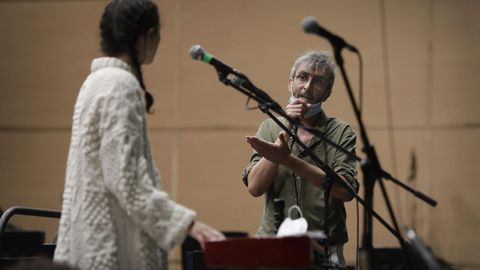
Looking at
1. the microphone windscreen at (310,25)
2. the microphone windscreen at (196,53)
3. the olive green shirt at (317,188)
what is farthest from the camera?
the olive green shirt at (317,188)

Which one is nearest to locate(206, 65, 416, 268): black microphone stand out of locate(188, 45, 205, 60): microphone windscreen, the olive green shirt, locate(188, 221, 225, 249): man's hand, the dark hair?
locate(188, 45, 205, 60): microphone windscreen

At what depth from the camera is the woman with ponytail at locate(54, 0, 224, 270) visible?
2.12m

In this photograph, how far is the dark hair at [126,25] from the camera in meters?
2.28

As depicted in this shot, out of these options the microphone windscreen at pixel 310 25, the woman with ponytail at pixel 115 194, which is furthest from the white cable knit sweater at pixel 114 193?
the microphone windscreen at pixel 310 25

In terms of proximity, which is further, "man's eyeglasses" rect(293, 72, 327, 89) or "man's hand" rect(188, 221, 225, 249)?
"man's eyeglasses" rect(293, 72, 327, 89)

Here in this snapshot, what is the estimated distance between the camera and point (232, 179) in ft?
19.9

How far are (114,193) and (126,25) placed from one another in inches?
20.2

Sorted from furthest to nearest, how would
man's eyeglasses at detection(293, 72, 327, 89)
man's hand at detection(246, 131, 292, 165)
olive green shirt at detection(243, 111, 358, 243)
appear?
man's eyeglasses at detection(293, 72, 327, 89), olive green shirt at detection(243, 111, 358, 243), man's hand at detection(246, 131, 292, 165)

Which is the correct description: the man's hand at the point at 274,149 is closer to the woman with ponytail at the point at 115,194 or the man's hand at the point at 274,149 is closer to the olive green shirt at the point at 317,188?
the olive green shirt at the point at 317,188

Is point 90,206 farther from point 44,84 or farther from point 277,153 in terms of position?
point 44,84

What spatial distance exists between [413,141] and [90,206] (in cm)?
412

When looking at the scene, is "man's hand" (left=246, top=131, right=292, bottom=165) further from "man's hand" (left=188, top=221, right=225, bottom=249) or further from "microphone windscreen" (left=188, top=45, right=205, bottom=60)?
"man's hand" (left=188, top=221, right=225, bottom=249)

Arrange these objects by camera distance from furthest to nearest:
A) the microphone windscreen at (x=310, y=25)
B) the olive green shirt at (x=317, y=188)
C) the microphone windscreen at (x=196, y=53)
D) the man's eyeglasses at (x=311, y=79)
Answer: the man's eyeglasses at (x=311, y=79) → the olive green shirt at (x=317, y=188) → the microphone windscreen at (x=196, y=53) → the microphone windscreen at (x=310, y=25)

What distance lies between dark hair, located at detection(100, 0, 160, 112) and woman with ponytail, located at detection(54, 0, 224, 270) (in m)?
0.03
